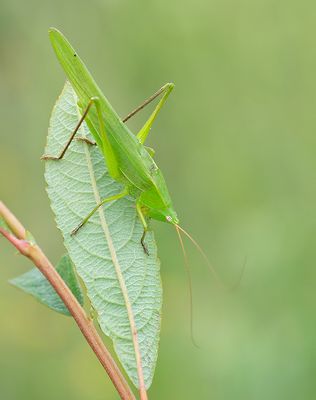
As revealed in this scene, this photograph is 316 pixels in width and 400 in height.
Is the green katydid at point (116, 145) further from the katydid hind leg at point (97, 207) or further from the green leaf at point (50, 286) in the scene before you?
the green leaf at point (50, 286)

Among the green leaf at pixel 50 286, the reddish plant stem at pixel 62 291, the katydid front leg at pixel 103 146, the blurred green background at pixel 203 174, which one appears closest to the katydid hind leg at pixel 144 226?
the katydid front leg at pixel 103 146

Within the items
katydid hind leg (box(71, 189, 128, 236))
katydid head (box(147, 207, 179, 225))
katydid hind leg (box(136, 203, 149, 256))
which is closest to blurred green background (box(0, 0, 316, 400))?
katydid head (box(147, 207, 179, 225))

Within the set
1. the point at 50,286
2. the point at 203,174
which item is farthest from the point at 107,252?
the point at 203,174

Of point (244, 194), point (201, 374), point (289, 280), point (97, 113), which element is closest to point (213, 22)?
point (244, 194)

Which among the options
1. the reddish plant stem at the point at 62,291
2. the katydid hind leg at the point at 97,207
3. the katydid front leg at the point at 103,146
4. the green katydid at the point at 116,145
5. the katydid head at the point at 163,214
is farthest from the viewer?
the katydid head at the point at 163,214

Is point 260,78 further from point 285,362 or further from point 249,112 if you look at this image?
point 285,362

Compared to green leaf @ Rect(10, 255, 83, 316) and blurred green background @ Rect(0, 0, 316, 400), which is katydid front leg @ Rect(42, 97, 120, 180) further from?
blurred green background @ Rect(0, 0, 316, 400)

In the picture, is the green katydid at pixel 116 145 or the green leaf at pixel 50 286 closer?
the green leaf at pixel 50 286
